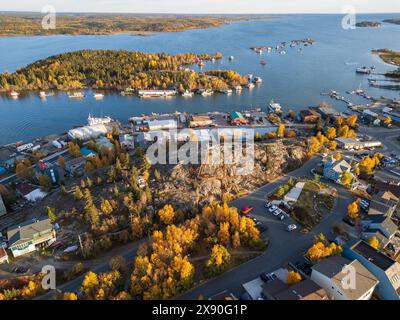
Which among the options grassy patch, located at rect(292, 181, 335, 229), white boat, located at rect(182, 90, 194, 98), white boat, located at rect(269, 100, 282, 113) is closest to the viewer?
grassy patch, located at rect(292, 181, 335, 229)

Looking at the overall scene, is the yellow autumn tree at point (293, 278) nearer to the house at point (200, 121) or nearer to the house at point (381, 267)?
the house at point (381, 267)

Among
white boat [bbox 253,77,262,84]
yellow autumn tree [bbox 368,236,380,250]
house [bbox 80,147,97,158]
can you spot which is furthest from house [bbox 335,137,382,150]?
white boat [bbox 253,77,262,84]

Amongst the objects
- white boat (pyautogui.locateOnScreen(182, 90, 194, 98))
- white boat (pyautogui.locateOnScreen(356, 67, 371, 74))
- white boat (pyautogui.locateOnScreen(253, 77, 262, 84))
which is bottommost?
white boat (pyautogui.locateOnScreen(182, 90, 194, 98))

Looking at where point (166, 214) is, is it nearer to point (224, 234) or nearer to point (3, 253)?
point (224, 234)

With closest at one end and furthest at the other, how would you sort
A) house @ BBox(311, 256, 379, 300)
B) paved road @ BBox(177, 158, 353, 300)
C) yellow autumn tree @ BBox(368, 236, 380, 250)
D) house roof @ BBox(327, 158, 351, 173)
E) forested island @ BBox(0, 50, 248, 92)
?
house @ BBox(311, 256, 379, 300)
paved road @ BBox(177, 158, 353, 300)
yellow autumn tree @ BBox(368, 236, 380, 250)
house roof @ BBox(327, 158, 351, 173)
forested island @ BBox(0, 50, 248, 92)

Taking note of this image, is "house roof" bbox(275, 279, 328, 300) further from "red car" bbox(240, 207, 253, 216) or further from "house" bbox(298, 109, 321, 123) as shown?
"house" bbox(298, 109, 321, 123)

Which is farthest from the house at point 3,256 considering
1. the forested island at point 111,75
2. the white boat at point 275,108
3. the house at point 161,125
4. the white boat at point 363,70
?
the white boat at point 363,70

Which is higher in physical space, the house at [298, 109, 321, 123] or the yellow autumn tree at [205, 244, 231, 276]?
the house at [298, 109, 321, 123]
